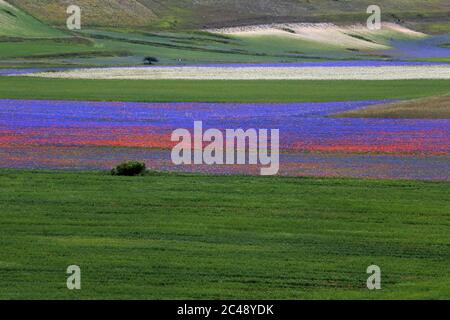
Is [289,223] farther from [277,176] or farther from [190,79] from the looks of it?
[190,79]

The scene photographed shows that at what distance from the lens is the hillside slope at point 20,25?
11409 cm

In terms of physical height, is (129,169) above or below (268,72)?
below

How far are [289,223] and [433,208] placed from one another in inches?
155

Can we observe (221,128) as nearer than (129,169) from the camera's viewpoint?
No

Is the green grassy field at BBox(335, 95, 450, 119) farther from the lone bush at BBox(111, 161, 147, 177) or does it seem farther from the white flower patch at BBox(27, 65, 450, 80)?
the white flower patch at BBox(27, 65, 450, 80)

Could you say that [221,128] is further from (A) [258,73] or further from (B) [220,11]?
(B) [220,11]

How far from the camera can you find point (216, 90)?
68.7m

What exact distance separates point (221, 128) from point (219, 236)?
71.0ft

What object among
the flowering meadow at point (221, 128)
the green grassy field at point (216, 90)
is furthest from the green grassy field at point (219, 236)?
the green grassy field at point (216, 90)

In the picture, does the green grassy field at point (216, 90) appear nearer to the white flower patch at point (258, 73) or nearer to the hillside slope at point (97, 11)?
the white flower patch at point (258, 73)

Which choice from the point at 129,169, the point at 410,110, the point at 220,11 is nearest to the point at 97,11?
the point at 220,11

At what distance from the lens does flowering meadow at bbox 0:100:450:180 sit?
35.5 meters

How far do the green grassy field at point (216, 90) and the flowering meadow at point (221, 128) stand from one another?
14.5 ft

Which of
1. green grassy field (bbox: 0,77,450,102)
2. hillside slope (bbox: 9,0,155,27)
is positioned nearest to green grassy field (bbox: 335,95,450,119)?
green grassy field (bbox: 0,77,450,102)
